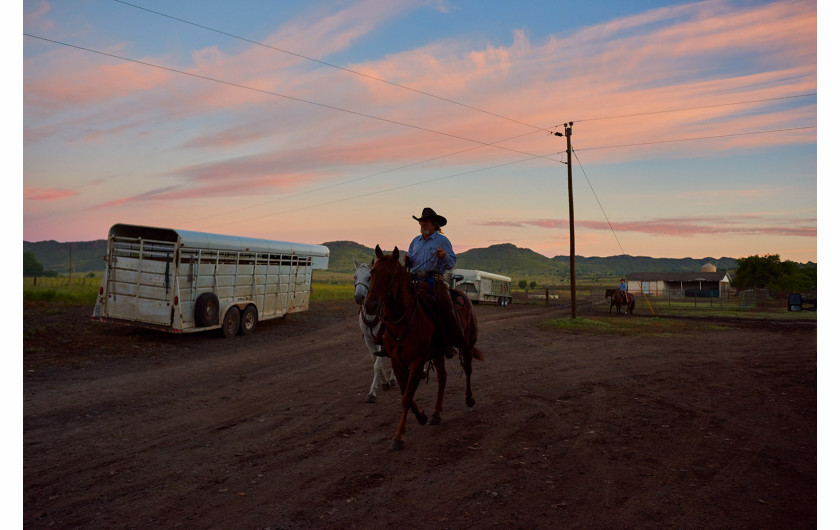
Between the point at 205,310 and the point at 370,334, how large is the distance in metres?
9.56

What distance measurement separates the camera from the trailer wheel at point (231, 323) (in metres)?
18.0

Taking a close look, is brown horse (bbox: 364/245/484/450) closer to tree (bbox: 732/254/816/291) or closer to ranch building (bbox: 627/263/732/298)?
tree (bbox: 732/254/816/291)

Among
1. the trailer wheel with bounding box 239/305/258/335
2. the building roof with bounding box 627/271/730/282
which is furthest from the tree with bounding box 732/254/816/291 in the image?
the trailer wheel with bounding box 239/305/258/335

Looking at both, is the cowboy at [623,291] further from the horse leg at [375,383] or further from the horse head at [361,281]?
the horse head at [361,281]

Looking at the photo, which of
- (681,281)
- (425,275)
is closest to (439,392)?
(425,275)

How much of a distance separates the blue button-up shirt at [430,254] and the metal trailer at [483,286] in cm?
3229

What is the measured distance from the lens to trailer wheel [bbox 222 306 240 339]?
18.0m

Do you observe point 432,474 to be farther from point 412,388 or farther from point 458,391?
point 458,391

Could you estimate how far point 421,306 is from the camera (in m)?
7.02

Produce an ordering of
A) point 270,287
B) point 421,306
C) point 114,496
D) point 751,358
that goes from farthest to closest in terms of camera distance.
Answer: point 270,287
point 751,358
point 421,306
point 114,496

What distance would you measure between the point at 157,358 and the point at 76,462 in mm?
9163

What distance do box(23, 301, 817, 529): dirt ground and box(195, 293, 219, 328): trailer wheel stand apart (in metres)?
3.52

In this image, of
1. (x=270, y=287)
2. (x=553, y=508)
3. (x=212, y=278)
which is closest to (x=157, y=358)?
(x=212, y=278)

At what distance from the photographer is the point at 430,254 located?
759 centimetres
